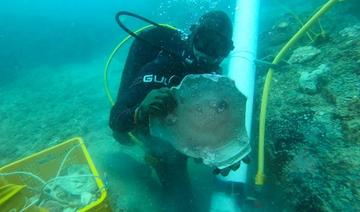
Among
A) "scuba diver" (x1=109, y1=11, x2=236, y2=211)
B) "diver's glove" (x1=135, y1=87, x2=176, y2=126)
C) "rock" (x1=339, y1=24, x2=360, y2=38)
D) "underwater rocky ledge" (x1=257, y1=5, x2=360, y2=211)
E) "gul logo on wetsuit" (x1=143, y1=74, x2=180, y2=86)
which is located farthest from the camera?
"rock" (x1=339, y1=24, x2=360, y2=38)

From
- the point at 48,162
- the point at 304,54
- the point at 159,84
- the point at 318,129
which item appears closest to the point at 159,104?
the point at 159,84

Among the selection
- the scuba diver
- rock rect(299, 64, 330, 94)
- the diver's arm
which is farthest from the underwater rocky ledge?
the diver's arm

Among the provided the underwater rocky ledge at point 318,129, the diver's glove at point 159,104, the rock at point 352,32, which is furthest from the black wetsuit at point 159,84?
the rock at point 352,32

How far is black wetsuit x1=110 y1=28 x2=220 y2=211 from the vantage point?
96.9 inches

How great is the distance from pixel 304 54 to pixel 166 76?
2.51 m

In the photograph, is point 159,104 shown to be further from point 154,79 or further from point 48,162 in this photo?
point 48,162

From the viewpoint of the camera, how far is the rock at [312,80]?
3299mm

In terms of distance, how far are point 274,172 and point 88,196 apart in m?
1.95

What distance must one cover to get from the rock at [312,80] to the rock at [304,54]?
478 millimetres

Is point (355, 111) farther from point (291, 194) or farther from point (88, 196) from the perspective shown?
point (88, 196)

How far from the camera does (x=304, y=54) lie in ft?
13.4

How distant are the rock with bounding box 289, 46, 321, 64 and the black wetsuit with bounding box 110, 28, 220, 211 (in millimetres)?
2063

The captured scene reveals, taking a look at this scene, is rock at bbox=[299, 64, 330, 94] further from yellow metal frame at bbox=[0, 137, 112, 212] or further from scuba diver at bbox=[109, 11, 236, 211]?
yellow metal frame at bbox=[0, 137, 112, 212]

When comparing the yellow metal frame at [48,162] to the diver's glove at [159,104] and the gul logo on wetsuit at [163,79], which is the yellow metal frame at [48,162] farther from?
the gul logo on wetsuit at [163,79]
